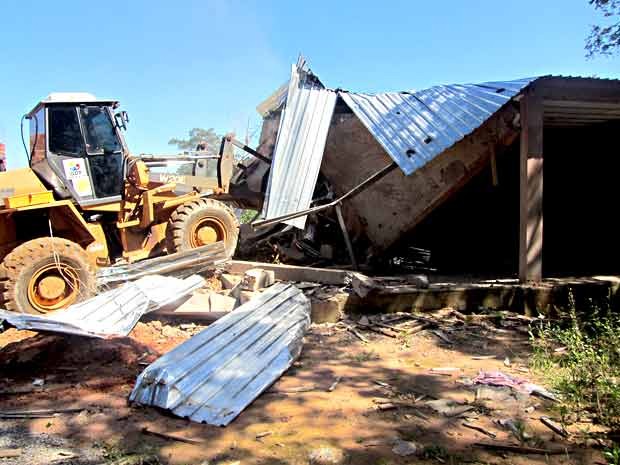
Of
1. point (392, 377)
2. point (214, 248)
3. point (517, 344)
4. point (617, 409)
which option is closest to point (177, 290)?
point (214, 248)

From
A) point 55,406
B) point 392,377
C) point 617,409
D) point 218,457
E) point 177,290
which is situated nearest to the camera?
point 218,457

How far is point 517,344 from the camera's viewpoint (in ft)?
19.5

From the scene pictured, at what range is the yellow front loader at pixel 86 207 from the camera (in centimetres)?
650

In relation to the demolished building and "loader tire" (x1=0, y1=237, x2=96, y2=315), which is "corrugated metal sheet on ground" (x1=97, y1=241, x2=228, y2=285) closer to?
"loader tire" (x1=0, y1=237, x2=96, y2=315)

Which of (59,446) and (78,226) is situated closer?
(59,446)

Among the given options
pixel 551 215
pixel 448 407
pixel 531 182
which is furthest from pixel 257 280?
pixel 551 215

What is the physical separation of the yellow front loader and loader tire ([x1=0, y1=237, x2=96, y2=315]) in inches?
0.5

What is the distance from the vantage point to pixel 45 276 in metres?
6.56

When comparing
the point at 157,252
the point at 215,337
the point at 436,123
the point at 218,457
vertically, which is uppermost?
the point at 436,123

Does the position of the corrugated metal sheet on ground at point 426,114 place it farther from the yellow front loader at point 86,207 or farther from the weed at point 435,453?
the weed at point 435,453

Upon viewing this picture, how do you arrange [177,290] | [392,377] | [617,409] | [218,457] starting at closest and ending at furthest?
[218,457] → [617,409] → [392,377] → [177,290]

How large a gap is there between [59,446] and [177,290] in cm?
331

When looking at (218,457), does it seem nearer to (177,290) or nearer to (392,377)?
(392,377)

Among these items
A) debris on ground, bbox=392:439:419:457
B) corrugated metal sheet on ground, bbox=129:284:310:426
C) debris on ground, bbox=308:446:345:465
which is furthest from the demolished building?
debris on ground, bbox=308:446:345:465
